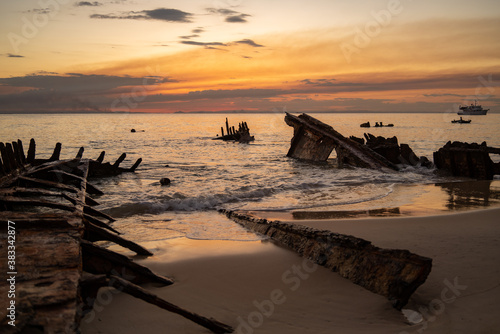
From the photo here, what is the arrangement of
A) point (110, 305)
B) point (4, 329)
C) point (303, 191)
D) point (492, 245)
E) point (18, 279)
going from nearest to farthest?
point (4, 329) → point (18, 279) → point (110, 305) → point (492, 245) → point (303, 191)

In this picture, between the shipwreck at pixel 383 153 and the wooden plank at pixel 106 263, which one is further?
the shipwreck at pixel 383 153

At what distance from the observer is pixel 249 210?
Result: 1115cm

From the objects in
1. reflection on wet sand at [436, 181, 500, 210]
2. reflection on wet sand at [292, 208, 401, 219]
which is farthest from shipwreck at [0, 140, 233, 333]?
reflection on wet sand at [436, 181, 500, 210]

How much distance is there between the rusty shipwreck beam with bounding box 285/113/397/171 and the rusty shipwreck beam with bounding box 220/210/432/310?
1356 centimetres

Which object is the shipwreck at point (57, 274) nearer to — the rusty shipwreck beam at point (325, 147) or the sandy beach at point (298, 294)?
the sandy beach at point (298, 294)

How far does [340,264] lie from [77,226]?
328 cm

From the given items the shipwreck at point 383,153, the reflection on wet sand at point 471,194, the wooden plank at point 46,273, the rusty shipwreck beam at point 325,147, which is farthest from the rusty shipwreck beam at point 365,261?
the rusty shipwreck beam at point 325,147

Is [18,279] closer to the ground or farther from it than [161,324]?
farther from it

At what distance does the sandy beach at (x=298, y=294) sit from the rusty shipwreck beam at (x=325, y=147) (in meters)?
12.2

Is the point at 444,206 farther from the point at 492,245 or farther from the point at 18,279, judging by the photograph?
the point at 18,279

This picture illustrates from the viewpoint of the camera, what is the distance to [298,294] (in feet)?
15.1

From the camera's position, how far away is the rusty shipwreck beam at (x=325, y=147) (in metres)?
19.0

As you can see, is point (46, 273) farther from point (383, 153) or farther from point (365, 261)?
point (383, 153)

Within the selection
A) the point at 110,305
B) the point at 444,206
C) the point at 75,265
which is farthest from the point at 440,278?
the point at 444,206
